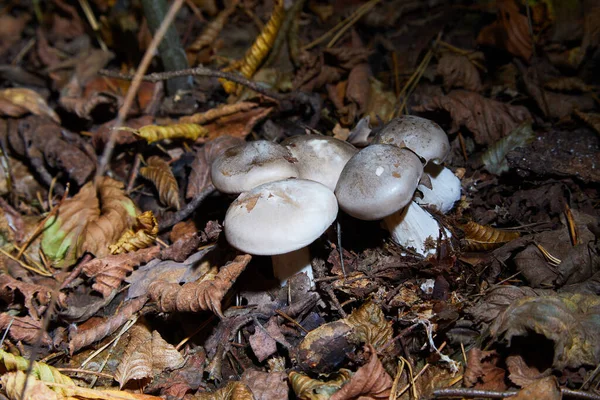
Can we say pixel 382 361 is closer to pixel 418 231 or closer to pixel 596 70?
pixel 418 231

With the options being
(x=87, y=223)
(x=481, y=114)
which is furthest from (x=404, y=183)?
(x=87, y=223)

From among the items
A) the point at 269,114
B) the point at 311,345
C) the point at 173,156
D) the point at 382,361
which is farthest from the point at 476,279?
the point at 173,156

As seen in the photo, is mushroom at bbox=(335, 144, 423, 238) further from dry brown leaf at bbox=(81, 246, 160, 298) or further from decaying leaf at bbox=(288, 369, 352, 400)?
dry brown leaf at bbox=(81, 246, 160, 298)

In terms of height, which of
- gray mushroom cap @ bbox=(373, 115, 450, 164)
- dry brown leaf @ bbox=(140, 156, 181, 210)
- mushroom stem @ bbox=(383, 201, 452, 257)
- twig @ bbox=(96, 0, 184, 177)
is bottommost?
mushroom stem @ bbox=(383, 201, 452, 257)

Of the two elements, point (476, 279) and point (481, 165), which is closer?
point (476, 279)

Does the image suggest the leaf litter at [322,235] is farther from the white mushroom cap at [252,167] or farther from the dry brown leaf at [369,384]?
the white mushroom cap at [252,167]

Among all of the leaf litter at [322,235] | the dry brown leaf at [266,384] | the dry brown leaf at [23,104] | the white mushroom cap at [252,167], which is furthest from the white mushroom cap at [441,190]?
the dry brown leaf at [23,104]

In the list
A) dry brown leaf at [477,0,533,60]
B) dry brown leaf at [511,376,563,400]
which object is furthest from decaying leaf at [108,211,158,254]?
dry brown leaf at [477,0,533,60]
